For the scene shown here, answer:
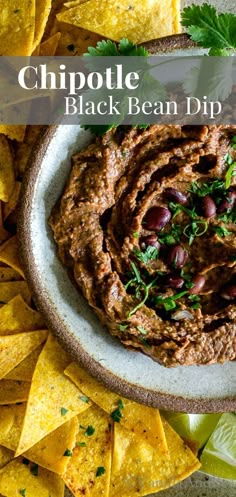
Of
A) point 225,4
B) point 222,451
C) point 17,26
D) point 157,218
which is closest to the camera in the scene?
point 157,218

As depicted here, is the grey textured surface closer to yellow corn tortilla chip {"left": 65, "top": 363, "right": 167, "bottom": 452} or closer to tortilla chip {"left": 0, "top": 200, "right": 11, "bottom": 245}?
tortilla chip {"left": 0, "top": 200, "right": 11, "bottom": 245}

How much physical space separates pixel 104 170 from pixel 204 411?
3.17ft

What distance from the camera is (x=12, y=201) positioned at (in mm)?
2662

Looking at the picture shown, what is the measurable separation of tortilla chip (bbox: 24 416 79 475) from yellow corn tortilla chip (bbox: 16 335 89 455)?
0.08m

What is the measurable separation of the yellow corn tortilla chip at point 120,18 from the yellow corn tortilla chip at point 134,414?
129cm

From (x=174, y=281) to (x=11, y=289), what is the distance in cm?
68

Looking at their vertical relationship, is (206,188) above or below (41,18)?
below

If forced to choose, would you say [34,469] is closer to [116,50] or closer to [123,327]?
[123,327]

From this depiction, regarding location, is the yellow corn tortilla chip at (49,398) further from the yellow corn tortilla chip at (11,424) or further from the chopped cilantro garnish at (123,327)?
the chopped cilantro garnish at (123,327)

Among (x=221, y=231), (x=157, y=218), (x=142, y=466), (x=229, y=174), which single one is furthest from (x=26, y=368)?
(x=229, y=174)

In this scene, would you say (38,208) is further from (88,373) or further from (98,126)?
(88,373)

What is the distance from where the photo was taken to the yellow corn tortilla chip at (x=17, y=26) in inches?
101

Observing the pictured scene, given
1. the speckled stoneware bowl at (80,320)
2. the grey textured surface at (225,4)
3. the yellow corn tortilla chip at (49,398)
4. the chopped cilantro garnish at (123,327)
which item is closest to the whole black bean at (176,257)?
the chopped cilantro garnish at (123,327)

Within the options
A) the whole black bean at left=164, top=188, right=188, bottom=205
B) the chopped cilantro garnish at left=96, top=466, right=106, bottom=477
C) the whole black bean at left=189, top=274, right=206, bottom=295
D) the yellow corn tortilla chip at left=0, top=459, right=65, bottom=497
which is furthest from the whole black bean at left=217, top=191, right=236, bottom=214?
the yellow corn tortilla chip at left=0, top=459, right=65, bottom=497
